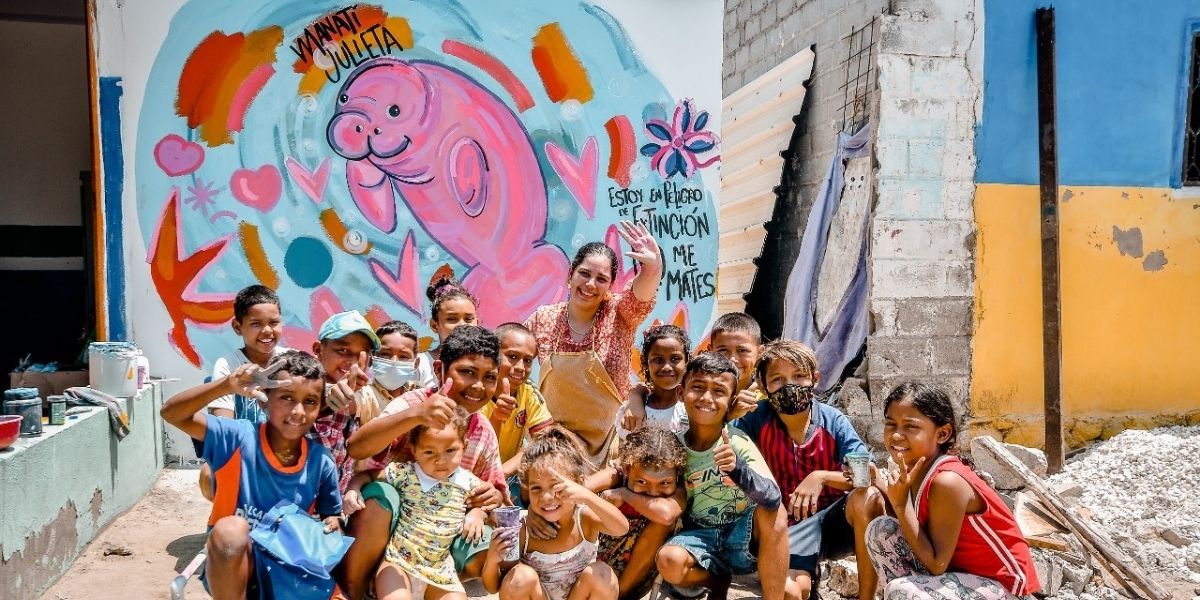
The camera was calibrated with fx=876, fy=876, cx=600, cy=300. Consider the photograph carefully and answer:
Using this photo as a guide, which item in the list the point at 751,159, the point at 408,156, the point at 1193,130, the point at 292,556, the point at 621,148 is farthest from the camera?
the point at 751,159

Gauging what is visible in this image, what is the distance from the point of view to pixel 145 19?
4.73 meters

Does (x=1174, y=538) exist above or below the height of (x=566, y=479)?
below

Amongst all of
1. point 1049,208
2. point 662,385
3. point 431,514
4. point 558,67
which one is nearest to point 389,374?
point 431,514

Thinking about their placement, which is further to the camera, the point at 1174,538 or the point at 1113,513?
the point at 1113,513

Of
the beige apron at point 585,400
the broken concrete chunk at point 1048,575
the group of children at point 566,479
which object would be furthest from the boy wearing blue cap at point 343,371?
the broken concrete chunk at point 1048,575

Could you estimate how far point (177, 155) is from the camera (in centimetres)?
479

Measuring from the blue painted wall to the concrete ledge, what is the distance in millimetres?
5244

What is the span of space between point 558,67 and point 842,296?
2.41 metres

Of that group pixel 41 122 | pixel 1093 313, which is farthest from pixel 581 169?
pixel 41 122

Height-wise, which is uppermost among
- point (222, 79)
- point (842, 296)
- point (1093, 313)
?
point (222, 79)

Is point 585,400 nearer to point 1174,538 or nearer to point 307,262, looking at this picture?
point 307,262

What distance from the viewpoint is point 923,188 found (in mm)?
5570

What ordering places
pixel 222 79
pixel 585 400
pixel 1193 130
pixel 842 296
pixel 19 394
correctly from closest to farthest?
pixel 19 394
pixel 585 400
pixel 222 79
pixel 842 296
pixel 1193 130

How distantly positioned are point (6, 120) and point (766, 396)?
6.65 m
